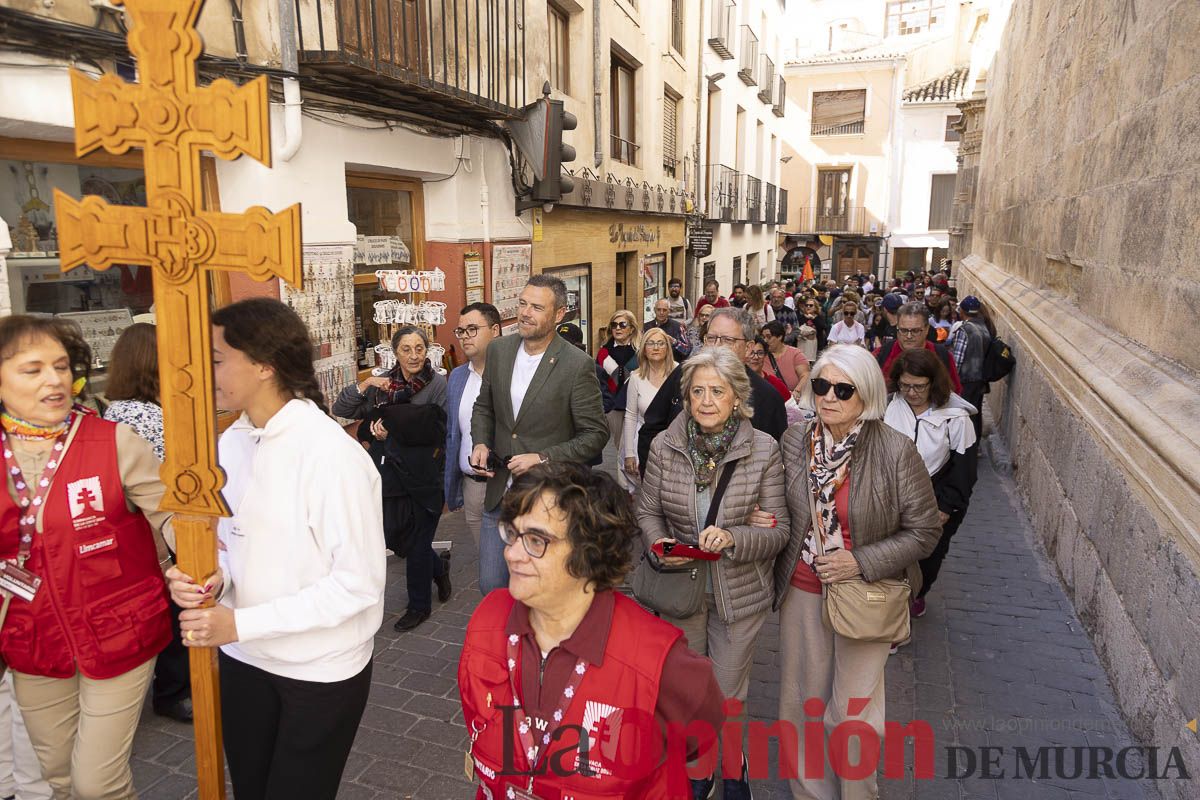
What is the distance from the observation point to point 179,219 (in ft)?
5.98

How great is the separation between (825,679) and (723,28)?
61.9ft

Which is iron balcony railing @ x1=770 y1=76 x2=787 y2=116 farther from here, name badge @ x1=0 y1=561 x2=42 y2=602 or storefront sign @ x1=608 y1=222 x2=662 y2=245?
name badge @ x1=0 y1=561 x2=42 y2=602

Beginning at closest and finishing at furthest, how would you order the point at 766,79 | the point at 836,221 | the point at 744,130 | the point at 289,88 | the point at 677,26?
the point at 289,88 → the point at 677,26 → the point at 744,130 → the point at 766,79 → the point at 836,221

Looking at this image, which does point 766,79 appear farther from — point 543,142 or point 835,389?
point 835,389

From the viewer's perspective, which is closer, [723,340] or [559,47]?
[723,340]

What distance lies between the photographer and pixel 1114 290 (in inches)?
199

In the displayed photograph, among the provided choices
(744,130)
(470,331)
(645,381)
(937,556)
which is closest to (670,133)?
(744,130)

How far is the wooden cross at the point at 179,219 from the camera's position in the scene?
1.79 m

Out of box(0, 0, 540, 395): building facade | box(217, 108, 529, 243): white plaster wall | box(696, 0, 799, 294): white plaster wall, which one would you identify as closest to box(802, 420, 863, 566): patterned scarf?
box(217, 108, 529, 243): white plaster wall

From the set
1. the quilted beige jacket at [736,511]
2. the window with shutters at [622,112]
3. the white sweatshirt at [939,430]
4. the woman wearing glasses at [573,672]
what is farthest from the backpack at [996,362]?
the woman wearing glasses at [573,672]

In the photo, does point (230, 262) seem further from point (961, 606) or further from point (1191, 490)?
point (961, 606)

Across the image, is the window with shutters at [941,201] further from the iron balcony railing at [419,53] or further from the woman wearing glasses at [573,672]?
the woman wearing glasses at [573,672]

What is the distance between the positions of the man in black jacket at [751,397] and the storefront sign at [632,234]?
8361 millimetres

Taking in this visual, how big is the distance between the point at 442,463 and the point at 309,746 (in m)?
2.70
